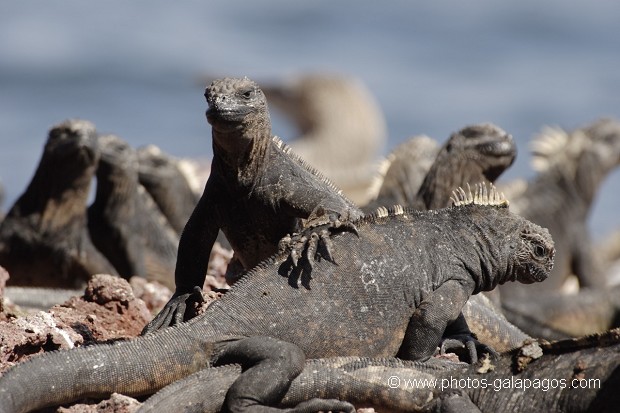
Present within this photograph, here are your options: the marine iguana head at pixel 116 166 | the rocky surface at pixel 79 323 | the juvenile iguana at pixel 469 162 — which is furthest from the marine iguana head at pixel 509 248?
the marine iguana head at pixel 116 166

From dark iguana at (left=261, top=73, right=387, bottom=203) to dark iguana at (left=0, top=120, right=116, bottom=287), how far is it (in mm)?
13961

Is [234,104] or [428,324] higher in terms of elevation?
[234,104]

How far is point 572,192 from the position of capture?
18203 millimetres

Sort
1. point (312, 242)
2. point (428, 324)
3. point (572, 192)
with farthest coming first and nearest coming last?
point (572, 192) → point (428, 324) → point (312, 242)

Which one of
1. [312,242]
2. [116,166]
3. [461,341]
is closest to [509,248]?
[461,341]

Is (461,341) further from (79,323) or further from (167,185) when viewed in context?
(167,185)

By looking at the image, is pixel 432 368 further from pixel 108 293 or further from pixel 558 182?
pixel 558 182

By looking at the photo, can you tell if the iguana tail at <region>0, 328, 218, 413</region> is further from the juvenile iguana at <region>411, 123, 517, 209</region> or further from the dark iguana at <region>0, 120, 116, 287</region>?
the dark iguana at <region>0, 120, 116, 287</region>

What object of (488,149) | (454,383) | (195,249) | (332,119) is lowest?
(454,383)

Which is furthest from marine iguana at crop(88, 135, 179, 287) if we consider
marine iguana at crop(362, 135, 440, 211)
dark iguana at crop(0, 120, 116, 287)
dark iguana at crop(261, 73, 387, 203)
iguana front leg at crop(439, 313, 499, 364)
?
dark iguana at crop(261, 73, 387, 203)

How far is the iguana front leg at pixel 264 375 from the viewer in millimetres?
6570

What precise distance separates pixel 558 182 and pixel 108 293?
10.8 metres

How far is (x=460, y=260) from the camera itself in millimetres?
7574

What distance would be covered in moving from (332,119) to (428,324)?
26.2 m
